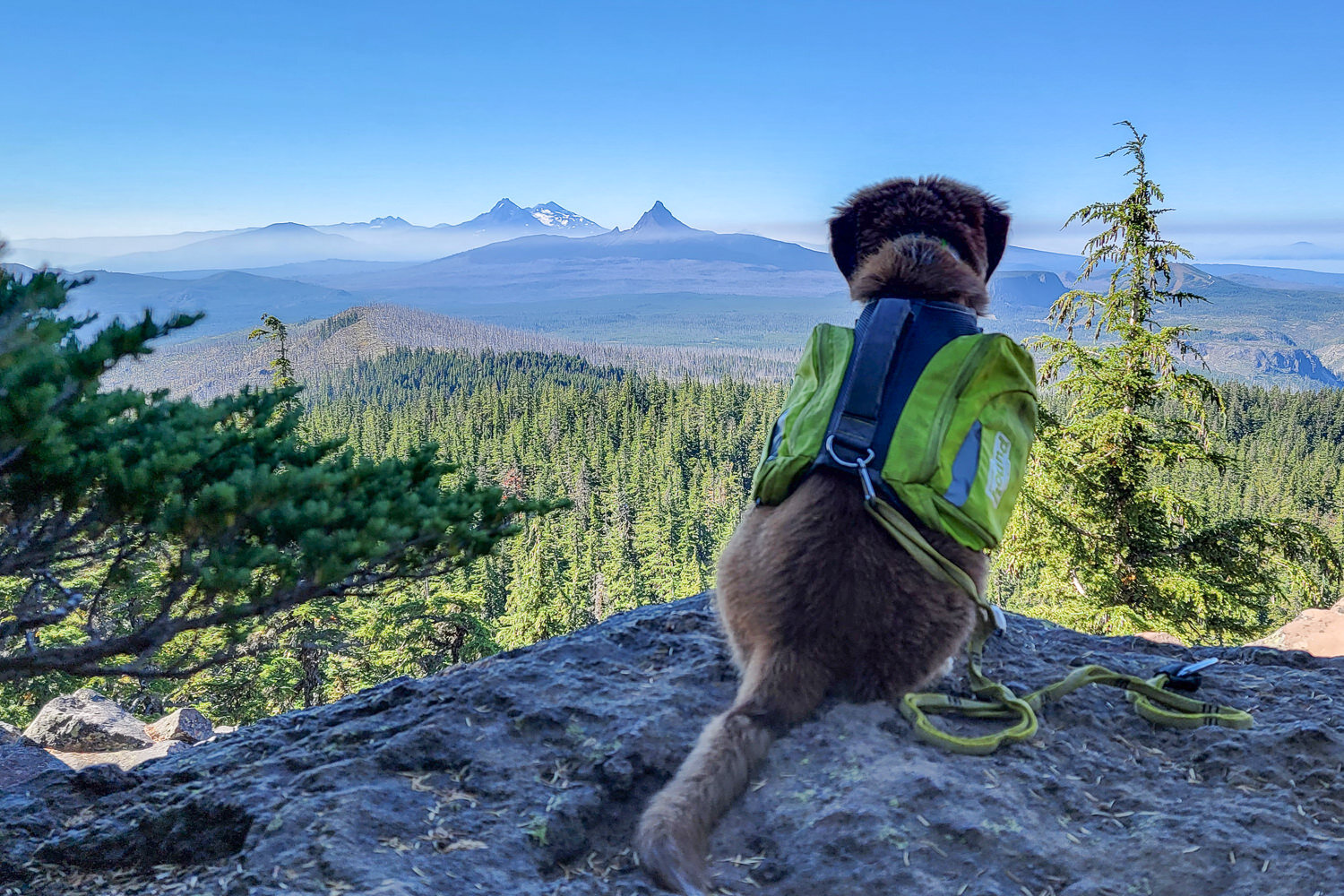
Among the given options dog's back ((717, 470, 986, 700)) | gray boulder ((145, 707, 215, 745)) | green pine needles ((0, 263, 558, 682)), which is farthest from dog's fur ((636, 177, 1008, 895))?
gray boulder ((145, 707, 215, 745))

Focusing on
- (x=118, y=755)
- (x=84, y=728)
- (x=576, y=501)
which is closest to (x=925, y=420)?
(x=118, y=755)

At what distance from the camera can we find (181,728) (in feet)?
45.4

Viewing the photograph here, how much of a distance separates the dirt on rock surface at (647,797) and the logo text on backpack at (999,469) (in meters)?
0.92

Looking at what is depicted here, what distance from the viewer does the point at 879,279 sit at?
3.61 m

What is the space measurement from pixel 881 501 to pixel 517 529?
1567 mm

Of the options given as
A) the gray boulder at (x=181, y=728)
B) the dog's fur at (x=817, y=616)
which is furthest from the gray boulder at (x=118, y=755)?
the dog's fur at (x=817, y=616)

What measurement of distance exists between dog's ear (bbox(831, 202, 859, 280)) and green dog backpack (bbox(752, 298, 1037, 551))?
25.9 inches

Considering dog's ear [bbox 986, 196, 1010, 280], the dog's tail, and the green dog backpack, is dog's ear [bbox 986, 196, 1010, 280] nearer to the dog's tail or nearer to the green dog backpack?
the green dog backpack

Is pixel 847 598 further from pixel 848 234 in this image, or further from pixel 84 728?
pixel 84 728

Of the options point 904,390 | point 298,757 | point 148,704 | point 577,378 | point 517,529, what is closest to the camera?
point 298,757

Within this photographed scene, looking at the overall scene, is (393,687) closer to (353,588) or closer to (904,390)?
Answer: (353,588)

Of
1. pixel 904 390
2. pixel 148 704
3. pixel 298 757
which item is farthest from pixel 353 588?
pixel 148 704

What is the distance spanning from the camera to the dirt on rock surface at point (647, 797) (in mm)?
2252

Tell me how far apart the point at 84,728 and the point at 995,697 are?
14060mm
